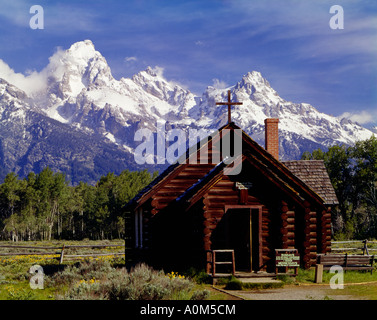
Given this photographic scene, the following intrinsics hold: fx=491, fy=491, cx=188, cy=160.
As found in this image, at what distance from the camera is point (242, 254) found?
768 inches

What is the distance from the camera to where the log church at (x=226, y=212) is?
18.7 m

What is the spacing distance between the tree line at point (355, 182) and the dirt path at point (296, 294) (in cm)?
4923

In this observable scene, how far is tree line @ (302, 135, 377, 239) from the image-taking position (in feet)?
214

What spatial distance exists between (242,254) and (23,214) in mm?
90611

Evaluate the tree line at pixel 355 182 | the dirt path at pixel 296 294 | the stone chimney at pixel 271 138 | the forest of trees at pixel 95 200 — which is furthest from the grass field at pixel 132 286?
the forest of trees at pixel 95 200

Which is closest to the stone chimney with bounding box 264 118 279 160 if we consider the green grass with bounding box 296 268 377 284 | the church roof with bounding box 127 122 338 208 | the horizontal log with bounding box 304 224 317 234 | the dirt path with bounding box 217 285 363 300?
the church roof with bounding box 127 122 338 208

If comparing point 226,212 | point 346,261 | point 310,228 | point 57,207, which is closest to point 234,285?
point 226,212

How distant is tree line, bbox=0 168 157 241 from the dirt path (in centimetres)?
7982

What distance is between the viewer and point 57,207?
11331 cm

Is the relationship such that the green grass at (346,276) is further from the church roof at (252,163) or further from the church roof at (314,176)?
the church roof at (314,176)

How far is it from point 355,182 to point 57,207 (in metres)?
70.0

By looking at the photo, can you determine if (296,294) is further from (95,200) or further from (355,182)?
(95,200)
